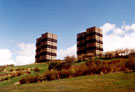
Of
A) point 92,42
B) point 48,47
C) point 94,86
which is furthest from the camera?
point 48,47

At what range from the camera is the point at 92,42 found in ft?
165

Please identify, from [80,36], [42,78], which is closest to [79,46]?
[80,36]

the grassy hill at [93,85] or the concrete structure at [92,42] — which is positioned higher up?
the concrete structure at [92,42]

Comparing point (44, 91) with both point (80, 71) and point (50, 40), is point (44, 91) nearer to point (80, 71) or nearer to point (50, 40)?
point (80, 71)

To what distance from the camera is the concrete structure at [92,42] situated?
163ft

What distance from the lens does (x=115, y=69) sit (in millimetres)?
13547

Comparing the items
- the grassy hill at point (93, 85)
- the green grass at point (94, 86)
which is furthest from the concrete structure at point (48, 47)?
the green grass at point (94, 86)

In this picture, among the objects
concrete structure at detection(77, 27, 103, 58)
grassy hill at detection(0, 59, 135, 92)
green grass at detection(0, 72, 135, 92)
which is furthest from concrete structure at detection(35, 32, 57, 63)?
green grass at detection(0, 72, 135, 92)

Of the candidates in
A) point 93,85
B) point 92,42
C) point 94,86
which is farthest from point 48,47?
point 94,86

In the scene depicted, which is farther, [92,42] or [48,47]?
[48,47]

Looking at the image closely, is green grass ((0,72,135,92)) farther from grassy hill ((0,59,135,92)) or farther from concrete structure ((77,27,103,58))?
concrete structure ((77,27,103,58))

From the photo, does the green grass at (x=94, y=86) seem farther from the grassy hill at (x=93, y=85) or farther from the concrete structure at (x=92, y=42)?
the concrete structure at (x=92, y=42)

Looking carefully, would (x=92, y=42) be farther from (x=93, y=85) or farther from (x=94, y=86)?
(x=94, y=86)

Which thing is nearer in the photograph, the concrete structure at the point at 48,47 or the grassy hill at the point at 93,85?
the grassy hill at the point at 93,85
